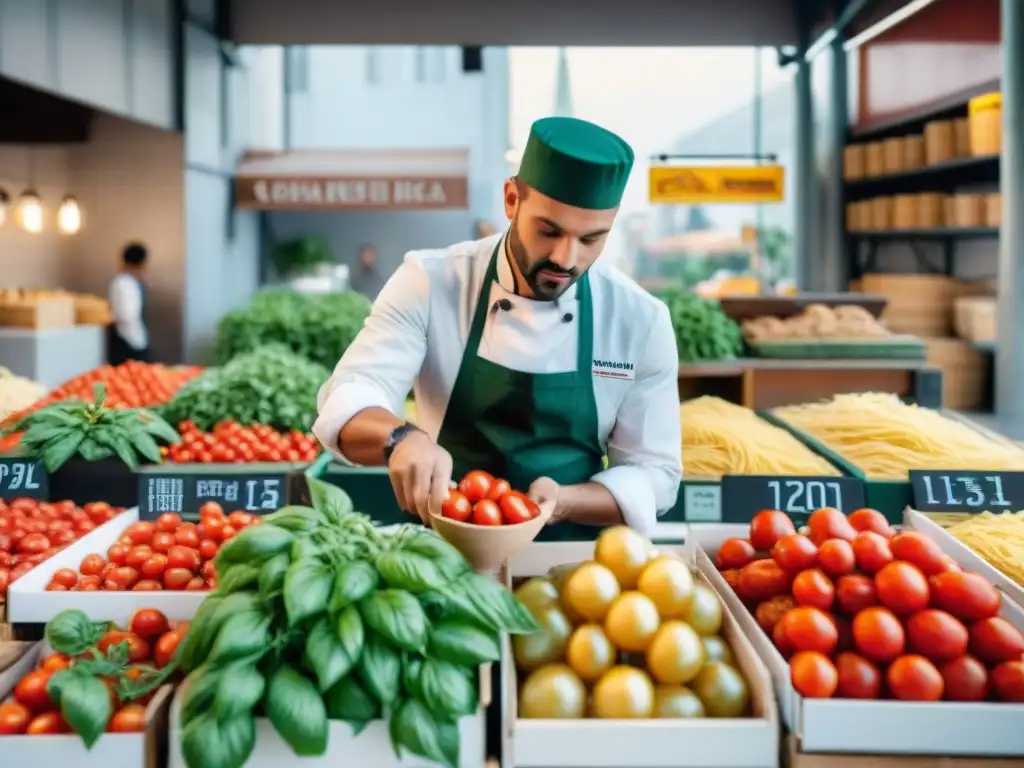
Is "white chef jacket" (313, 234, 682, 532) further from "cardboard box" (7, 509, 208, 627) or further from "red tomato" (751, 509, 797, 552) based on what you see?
"cardboard box" (7, 509, 208, 627)

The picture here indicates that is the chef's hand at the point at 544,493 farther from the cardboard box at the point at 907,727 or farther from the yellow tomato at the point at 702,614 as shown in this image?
the cardboard box at the point at 907,727

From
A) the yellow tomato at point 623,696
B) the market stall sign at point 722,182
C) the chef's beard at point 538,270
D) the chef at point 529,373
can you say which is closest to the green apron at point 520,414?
the chef at point 529,373

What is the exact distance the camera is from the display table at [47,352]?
699 cm

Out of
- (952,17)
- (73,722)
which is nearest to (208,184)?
(952,17)

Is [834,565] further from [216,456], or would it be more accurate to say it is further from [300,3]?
[300,3]

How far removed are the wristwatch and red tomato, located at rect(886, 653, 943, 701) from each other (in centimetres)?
88

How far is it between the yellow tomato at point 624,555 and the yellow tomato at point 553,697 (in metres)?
0.22

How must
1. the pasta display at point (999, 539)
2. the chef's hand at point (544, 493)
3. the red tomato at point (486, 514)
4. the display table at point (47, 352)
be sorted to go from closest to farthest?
A: the red tomato at point (486, 514) → the chef's hand at point (544, 493) → the pasta display at point (999, 539) → the display table at point (47, 352)

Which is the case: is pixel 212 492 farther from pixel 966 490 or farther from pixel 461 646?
pixel 966 490

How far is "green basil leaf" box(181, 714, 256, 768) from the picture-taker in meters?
1.27

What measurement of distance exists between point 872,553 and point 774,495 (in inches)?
33.3

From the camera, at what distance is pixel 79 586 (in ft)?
6.72

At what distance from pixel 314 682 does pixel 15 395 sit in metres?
3.20

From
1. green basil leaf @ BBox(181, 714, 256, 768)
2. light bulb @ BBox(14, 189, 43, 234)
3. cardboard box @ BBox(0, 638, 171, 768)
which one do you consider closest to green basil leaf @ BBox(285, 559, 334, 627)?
green basil leaf @ BBox(181, 714, 256, 768)
